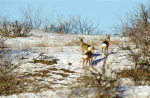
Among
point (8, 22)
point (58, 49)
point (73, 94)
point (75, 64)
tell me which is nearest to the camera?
point (73, 94)

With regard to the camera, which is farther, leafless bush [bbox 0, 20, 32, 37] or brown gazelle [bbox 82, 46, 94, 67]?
leafless bush [bbox 0, 20, 32, 37]

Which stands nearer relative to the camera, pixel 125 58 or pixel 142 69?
pixel 142 69

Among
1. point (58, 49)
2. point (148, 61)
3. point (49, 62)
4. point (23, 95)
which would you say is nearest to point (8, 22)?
point (58, 49)

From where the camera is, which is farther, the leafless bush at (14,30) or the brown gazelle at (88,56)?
the leafless bush at (14,30)

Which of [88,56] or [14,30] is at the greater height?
[14,30]

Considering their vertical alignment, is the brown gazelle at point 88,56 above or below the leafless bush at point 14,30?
below

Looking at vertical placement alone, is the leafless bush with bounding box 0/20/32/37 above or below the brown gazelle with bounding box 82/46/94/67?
above

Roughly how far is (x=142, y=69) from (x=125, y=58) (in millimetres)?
1490

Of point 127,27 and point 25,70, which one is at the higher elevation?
point 127,27

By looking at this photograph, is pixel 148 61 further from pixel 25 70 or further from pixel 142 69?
pixel 25 70

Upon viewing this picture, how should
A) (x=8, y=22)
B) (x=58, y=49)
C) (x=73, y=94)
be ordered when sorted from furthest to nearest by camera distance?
(x=8, y=22)
(x=58, y=49)
(x=73, y=94)

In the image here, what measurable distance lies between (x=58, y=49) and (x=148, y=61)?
469cm

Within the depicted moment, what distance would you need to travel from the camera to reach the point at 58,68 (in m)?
13.0

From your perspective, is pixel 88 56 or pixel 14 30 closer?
pixel 88 56
